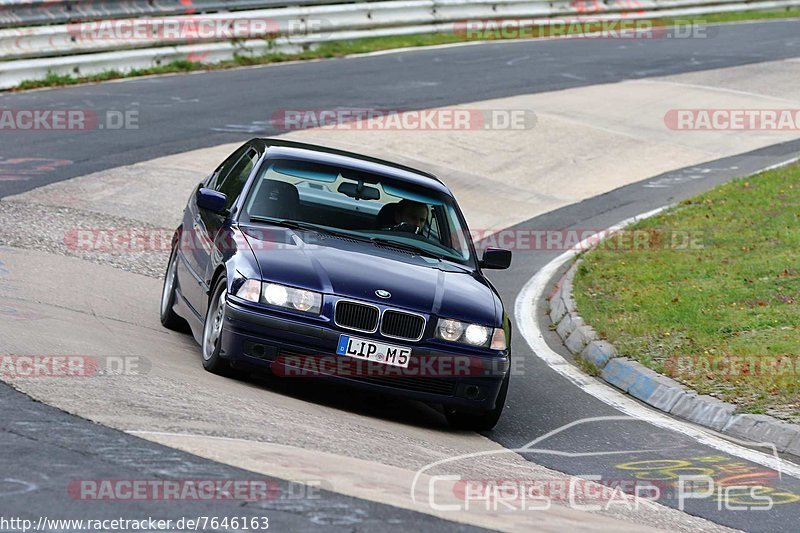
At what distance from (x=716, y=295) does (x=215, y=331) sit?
5.63 meters

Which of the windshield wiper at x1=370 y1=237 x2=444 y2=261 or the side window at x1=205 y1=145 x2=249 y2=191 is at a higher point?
the side window at x1=205 y1=145 x2=249 y2=191

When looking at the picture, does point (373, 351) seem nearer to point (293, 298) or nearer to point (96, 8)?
point (293, 298)

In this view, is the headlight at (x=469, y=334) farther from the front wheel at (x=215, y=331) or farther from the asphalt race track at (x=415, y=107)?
the front wheel at (x=215, y=331)

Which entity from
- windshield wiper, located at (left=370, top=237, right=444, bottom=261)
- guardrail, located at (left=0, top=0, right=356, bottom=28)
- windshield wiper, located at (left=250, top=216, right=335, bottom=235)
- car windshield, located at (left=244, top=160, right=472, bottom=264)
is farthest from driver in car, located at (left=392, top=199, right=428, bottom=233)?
guardrail, located at (left=0, top=0, right=356, bottom=28)

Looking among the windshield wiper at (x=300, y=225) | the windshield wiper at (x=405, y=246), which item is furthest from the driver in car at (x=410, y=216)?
the windshield wiper at (x=300, y=225)

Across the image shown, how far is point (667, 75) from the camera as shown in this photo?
2608cm

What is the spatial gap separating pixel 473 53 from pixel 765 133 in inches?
295

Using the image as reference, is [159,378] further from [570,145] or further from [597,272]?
[570,145]

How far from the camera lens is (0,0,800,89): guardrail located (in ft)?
70.9

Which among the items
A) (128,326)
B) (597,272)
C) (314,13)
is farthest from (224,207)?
(314,13)

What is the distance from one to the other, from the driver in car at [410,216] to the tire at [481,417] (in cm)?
144

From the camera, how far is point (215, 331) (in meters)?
8.07

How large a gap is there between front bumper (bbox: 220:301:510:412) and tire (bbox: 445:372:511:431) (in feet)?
0.91

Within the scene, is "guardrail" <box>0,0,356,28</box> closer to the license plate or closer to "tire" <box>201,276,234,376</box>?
"tire" <box>201,276,234,376</box>
